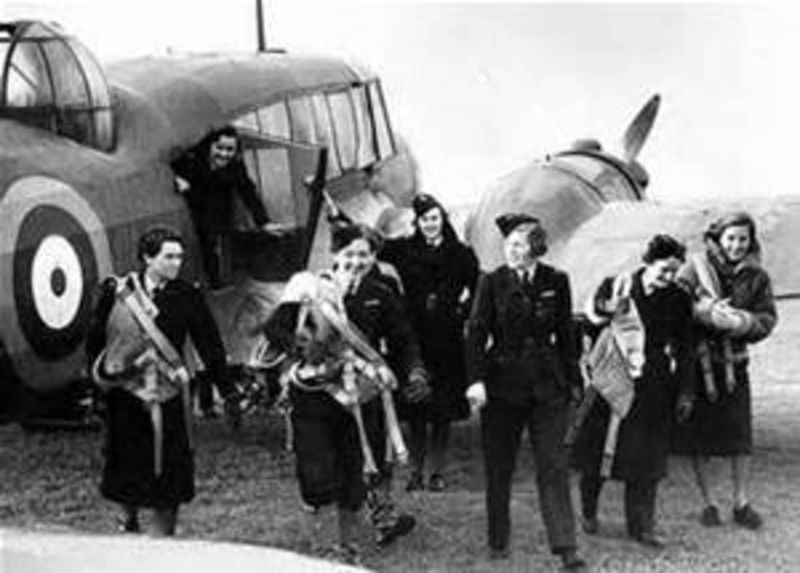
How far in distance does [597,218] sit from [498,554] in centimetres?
499

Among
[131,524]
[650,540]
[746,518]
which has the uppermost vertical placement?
[131,524]

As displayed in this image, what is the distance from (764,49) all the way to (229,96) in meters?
18.1

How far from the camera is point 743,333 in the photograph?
8289 mm

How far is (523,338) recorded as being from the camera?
7.41 metres


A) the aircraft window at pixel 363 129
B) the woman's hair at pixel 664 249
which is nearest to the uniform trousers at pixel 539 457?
the woman's hair at pixel 664 249

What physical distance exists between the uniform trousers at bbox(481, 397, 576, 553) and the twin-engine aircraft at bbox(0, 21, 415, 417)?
2.41 meters

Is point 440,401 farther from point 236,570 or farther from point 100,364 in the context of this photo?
point 236,570

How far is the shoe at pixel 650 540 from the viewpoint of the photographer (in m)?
7.87

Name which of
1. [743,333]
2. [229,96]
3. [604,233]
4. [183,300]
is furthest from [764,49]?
[183,300]

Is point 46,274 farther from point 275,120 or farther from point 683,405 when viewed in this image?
point 275,120

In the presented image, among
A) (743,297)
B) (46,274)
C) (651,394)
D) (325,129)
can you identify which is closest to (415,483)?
(651,394)

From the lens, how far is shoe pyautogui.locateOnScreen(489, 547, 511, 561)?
7644 mm

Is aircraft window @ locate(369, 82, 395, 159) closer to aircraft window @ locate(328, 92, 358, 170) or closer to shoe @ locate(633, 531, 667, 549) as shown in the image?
aircraft window @ locate(328, 92, 358, 170)

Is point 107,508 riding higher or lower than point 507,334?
lower
